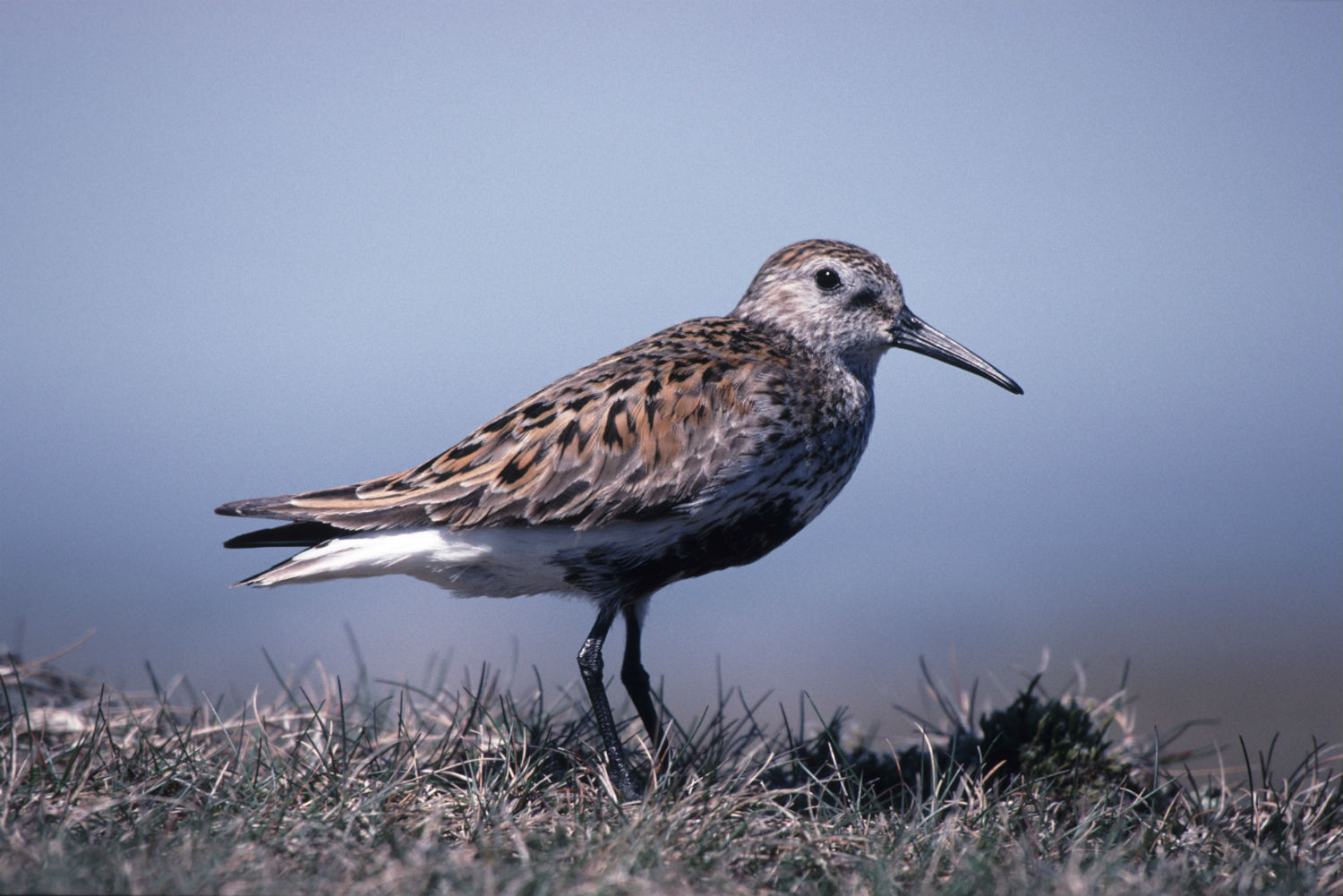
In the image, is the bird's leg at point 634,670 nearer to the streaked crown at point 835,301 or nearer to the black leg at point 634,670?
the black leg at point 634,670

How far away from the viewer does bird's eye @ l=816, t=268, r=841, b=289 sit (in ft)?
17.9

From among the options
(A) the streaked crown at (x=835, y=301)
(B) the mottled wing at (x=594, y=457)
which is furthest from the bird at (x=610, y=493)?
(A) the streaked crown at (x=835, y=301)

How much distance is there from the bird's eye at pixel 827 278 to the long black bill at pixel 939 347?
15.9 inches

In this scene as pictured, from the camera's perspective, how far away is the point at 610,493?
4.54 meters

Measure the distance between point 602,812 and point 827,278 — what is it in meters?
2.88

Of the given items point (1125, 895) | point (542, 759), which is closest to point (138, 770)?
point (542, 759)

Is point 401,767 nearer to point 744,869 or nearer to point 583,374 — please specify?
point 744,869

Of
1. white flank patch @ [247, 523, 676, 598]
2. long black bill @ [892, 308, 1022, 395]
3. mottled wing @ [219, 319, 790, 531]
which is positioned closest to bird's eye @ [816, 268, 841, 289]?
long black bill @ [892, 308, 1022, 395]

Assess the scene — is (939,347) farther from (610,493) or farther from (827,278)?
(610,493)

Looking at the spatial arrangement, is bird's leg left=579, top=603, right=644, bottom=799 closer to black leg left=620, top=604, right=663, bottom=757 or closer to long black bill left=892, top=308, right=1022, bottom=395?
black leg left=620, top=604, right=663, bottom=757

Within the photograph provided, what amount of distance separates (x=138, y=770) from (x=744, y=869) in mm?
2376

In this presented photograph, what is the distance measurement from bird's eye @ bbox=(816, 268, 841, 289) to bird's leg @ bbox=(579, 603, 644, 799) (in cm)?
197

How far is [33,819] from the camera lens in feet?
11.7

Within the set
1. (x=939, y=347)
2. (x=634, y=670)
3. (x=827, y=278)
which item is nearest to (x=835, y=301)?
(x=827, y=278)
